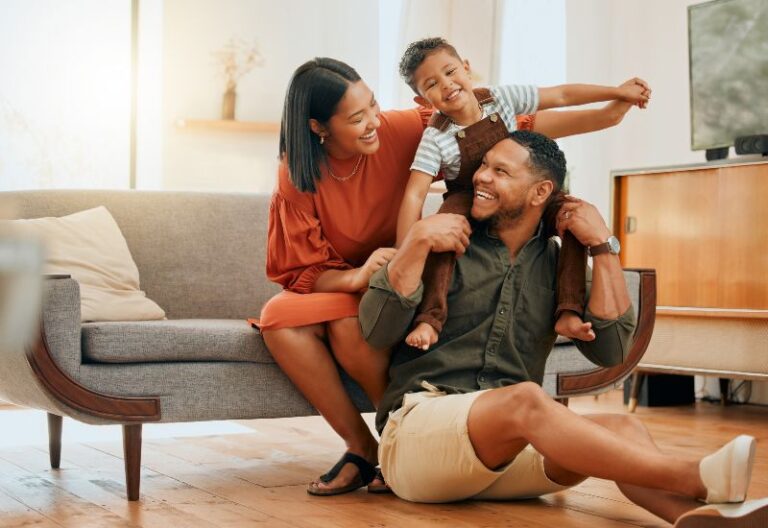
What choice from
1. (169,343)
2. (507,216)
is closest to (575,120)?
(507,216)

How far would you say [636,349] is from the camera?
8.76 ft

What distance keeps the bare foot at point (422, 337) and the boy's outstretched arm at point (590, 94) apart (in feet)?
2.48

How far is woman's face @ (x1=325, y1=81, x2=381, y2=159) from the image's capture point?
2.15 metres

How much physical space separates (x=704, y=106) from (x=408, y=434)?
271cm

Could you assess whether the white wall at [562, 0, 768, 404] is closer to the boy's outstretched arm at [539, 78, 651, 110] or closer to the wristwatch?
the boy's outstretched arm at [539, 78, 651, 110]

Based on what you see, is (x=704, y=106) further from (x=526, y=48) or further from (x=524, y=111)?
(x=524, y=111)

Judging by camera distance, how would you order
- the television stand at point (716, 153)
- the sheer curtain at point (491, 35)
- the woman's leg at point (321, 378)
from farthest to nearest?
1. the sheer curtain at point (491, 35)
2. the television stand at point (716, 153)
3. the woman's leg at point (321, 378)

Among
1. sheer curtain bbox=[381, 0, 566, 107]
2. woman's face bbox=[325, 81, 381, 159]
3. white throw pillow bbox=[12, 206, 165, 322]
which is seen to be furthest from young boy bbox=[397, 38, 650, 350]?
sheer curtain bbox=[381, 0, 566, 107]

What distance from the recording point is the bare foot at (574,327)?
1.96 meters

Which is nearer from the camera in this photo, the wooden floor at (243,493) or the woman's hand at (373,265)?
the wooden floor at (243,493)

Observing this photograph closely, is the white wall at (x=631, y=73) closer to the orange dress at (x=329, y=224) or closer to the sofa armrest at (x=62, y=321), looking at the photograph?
the orange dress at (x=329, y=224)

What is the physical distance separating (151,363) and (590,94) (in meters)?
1.24

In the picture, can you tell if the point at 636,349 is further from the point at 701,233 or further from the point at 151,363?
the point at 701,233

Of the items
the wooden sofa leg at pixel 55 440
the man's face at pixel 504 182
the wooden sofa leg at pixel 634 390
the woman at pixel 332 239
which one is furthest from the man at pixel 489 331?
the wooden sofa leg at pixel 634 390
